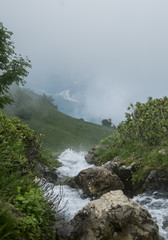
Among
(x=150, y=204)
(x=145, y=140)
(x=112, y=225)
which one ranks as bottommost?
(x=112, y=225)

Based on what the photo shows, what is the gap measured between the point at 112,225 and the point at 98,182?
19.2 feet

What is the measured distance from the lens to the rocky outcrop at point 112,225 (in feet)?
17.7

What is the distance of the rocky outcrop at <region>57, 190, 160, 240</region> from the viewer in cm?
539

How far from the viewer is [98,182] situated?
11336 millimetres

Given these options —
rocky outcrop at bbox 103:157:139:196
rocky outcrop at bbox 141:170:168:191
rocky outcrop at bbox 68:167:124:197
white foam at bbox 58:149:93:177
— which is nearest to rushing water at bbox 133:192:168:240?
rocky outcrop at bbox 141:170:168:191

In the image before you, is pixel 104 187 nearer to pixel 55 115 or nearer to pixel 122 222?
pixel 122 222

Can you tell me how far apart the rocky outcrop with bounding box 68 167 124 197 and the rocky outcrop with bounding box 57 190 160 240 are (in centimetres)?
522

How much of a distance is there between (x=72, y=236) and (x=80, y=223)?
416 mm

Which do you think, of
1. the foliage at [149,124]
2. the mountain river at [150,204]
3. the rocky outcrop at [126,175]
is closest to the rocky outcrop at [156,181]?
the mountain river at [150,204]

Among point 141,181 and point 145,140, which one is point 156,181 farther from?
point 145,140

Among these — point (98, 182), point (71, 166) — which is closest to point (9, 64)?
point (98, 182)

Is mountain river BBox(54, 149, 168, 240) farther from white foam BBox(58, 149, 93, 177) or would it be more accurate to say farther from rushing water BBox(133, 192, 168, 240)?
white foam BBox(58, 149, 93, 177)

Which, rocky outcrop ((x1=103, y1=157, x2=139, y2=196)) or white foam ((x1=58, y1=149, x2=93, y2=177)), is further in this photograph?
white foam ((x1=58, y1=149, x2=93, y2=177))

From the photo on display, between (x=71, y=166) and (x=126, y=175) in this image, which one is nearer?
(x=126, y=175)
